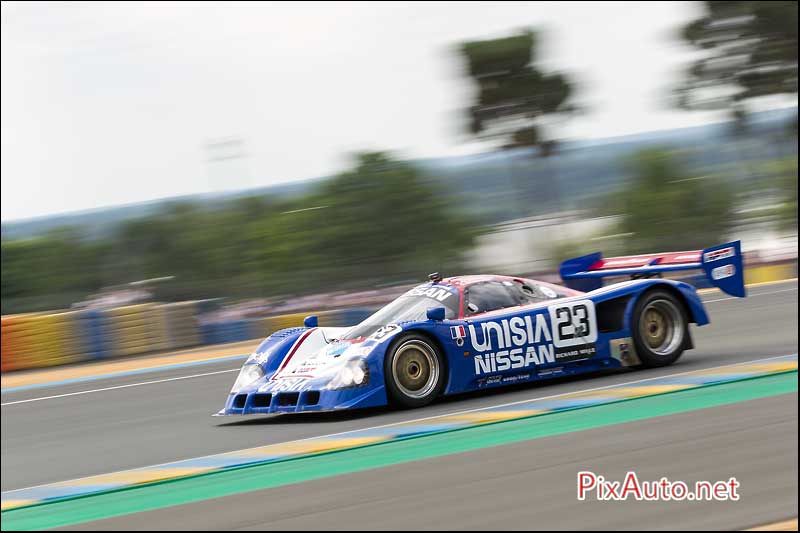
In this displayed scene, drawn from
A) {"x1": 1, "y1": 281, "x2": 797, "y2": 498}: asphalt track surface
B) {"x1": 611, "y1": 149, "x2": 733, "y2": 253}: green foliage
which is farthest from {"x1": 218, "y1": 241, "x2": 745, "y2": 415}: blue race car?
{"x1": 611, "y1": 149, "x2": 733, "y2": 253}: green foliage

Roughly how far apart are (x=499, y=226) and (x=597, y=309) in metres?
17.6

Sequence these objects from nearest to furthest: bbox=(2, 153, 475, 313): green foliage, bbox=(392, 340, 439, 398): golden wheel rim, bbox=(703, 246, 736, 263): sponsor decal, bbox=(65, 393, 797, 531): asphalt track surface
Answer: bbox=(65, 393, 797, 531): asphalt track surface
bbox=(392, 340, 439, 398): golden wheel rim
bbox=(703, 246, 736, 263): sponsor decal
bbox=(2, 153, 475, 313): green foliage

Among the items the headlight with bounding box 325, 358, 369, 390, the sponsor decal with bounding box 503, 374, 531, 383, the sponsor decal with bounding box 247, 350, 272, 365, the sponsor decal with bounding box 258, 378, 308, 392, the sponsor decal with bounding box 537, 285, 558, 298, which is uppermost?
the sponsor decal with bounding box 537, 285, 558, 298

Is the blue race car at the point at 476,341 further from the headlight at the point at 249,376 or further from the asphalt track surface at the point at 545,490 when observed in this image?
the asphalt track surface at the point at 545,490

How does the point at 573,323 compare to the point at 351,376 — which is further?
the point at 573,323

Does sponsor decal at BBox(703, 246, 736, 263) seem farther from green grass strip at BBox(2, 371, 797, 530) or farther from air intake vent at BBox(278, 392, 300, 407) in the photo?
air intake vent at BBox(278, 392, 300, 407)

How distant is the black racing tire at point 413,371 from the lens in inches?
326

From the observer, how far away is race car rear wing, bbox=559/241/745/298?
32.1ft

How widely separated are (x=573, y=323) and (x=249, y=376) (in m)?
2.78

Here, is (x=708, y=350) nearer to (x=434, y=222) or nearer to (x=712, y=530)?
(x=712, y=530)

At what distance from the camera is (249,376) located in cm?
891

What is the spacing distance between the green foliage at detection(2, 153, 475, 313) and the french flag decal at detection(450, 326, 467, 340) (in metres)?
10.4

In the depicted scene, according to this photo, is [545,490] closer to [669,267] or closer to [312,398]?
[312,398]

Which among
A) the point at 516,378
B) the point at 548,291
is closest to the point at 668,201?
the point at 548,291
